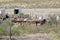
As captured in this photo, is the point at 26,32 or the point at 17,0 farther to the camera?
the point at 17,0

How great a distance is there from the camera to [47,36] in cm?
1866

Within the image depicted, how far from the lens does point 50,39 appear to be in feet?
58.1

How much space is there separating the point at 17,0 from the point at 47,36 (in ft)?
103

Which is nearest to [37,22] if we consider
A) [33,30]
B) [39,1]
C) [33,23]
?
A: [33,23]

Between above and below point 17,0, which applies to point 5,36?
above

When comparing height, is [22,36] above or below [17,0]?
above

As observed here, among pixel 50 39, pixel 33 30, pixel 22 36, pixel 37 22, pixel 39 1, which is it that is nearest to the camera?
pixel 50 39

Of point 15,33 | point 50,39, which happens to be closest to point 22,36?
point 15,33

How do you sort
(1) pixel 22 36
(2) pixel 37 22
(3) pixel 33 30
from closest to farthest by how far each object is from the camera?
(1) pixel 22 36
(3) pixel 33 30
(2) pixel 37 22

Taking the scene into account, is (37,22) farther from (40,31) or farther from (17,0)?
(17,0)

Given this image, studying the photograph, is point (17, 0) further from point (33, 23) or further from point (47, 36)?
point (47, 36)

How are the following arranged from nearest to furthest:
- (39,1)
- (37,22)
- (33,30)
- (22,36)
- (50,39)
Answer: (50,39) < (22,36) < (33,30) < (37,22) < (39,1)

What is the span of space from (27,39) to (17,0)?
31.9 m

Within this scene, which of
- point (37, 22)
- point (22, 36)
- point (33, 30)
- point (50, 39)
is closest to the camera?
point (50, 39)
